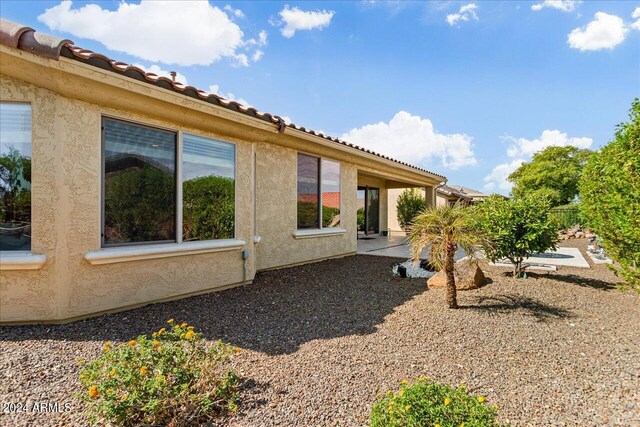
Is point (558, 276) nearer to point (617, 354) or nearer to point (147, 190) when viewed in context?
point (617, 354)

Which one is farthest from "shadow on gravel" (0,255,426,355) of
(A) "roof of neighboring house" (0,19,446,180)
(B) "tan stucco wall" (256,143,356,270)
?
(A) "roof of neighboring house" (0,19,446,180)

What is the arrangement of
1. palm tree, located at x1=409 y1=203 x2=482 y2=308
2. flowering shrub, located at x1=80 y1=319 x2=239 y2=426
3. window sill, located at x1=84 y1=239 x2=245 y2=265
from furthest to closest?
palm tree, located at x1=409 y1=203 x2=482 y2=308, window sill, located at x1=84 y1=239 x2=245 y2=265, flowering shrub, located at x1=80 y1=319 x2=239 y2=426

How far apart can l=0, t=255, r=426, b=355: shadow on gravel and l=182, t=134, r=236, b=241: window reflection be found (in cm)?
Answer: 139

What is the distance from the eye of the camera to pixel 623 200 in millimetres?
5266

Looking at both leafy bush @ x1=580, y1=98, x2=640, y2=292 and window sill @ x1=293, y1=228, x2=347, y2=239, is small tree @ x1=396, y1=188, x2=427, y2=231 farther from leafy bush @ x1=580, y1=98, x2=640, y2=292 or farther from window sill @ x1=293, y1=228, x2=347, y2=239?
leafy bush @ x1=580, y1=98, x2=640, y2=292

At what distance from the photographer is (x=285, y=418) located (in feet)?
9.21

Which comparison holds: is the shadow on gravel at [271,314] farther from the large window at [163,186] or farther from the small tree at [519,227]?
the small tree at [519,227]

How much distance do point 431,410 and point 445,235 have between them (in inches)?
150

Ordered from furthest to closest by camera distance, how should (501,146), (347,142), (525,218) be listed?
(501,146) → (347,142) → (525,218)

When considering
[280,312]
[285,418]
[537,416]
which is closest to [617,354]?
[537,416]

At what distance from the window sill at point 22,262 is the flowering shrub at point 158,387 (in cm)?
242

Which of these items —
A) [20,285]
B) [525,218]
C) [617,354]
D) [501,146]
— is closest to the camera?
[617,354]

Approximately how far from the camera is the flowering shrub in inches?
105

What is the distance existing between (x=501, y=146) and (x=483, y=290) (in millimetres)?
16574
